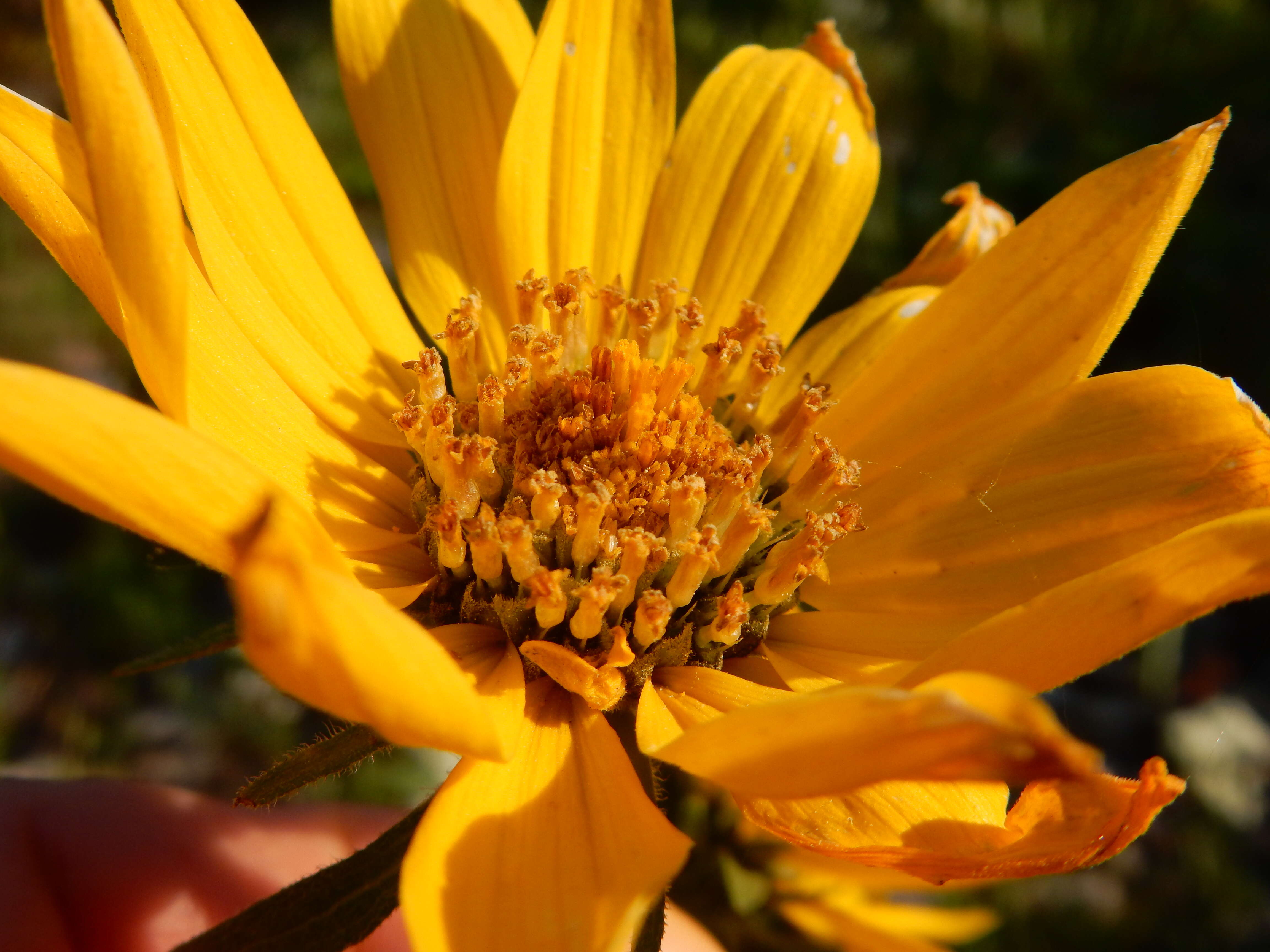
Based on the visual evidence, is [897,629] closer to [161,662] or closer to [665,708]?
[665,708]

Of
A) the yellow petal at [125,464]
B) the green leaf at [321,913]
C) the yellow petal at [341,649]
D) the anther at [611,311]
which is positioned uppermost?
the yellow petal at [125,464]

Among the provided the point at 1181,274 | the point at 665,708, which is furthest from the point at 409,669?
the point at 1181,274

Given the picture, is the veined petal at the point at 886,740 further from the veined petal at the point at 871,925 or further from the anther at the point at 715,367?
the veined petal at the point at 871,925

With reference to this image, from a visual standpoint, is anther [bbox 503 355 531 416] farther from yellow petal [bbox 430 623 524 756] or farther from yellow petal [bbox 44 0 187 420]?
yellow petal [bbox 44 0 187 420]

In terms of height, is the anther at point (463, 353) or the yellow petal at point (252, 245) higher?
the yellow petal at point (252, 245)

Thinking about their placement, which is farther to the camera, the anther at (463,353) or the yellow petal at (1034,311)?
the anther at (463,353)

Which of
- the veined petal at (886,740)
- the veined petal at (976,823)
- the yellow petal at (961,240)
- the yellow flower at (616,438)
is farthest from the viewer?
the yellow petal at (961,240)

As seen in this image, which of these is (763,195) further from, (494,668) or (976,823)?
(976,823)

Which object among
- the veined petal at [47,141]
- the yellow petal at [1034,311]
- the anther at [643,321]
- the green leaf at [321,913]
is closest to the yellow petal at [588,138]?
the anther at [643,321]
